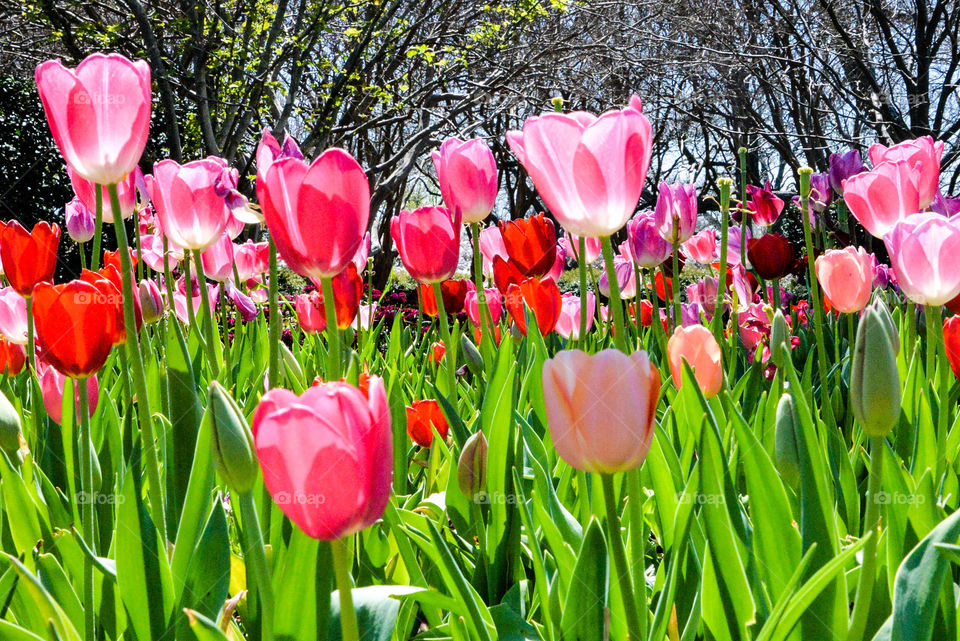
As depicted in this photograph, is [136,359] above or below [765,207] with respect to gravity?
below

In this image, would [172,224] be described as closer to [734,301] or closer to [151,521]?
[151,521]

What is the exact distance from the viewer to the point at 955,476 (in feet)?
3.21

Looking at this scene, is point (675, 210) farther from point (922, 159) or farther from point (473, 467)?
point (473, 467)

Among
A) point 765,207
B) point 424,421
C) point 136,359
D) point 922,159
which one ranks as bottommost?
point 424,421

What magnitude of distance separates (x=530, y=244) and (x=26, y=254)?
80cm

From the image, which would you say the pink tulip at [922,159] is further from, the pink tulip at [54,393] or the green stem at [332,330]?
the pink tulip at [54,393]

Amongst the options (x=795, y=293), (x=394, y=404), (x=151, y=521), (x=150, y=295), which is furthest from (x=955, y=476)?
(x=795, y=293)

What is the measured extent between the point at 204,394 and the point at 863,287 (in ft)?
3.51

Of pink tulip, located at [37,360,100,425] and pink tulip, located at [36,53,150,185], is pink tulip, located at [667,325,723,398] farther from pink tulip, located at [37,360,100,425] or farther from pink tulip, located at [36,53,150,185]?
pink tulip, located at [37,360,100,425]

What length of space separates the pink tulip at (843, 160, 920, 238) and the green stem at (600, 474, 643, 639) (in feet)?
2.96

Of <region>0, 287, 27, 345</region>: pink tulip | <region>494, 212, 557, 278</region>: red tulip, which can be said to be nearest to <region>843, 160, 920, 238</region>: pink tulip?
<region>494, 212, 557, 278</region>: red tulip

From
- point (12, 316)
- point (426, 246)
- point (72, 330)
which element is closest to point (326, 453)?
point (72, 330)

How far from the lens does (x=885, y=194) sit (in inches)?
48.4

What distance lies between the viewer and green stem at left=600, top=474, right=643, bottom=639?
52 centimetres
